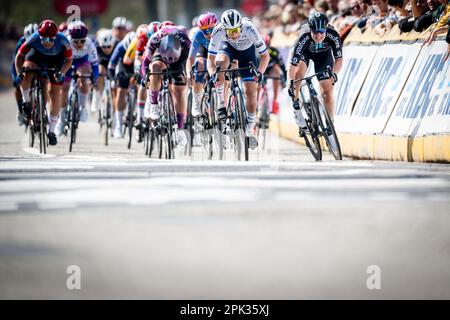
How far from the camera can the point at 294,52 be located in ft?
54.5

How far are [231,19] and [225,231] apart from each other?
688 centimetres

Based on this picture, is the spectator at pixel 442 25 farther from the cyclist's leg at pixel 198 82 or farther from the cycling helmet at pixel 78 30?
the cycling helmet at pixel 78 30

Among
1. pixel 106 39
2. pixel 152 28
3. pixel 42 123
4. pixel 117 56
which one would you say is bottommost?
pixel 42 123

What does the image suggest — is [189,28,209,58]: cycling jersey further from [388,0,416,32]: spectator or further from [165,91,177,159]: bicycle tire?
[388,0,416,32]: spectator

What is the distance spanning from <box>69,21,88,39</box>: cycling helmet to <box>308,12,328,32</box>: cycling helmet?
6.07 meters

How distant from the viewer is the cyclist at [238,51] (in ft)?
54.9

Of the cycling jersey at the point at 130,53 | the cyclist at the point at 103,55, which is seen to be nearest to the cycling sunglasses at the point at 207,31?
the cycling jersey at the point at 130,53

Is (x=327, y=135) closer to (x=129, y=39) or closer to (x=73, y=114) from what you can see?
(x=73, y=114)

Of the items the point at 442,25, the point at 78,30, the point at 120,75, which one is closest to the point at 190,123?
the point at 120,75

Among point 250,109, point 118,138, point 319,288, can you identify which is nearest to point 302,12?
point 118,138

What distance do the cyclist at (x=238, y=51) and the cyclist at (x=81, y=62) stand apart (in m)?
5.04

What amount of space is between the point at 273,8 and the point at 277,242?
90.0 feet

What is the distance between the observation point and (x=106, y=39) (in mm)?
24141
